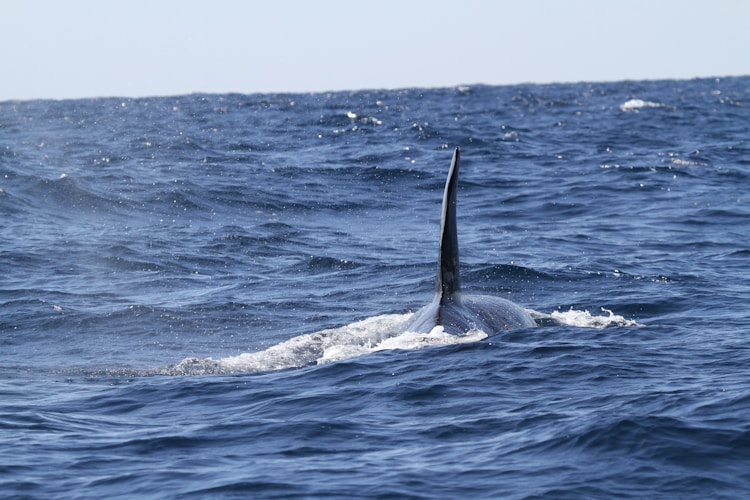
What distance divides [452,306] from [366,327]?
1.79 metres

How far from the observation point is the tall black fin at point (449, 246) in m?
12.7

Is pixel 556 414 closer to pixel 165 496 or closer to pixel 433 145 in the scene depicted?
pixel 165 496

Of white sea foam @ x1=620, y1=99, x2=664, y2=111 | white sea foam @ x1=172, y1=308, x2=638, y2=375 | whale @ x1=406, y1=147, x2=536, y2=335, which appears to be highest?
white sea foam @ x1=620, y1=99, x2=664, y2=111

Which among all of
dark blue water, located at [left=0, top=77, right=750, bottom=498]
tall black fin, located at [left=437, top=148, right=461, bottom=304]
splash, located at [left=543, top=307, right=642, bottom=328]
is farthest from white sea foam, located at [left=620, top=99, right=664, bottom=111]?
tall black fin, located at [left=437, top=148, right=461, bottom=304]

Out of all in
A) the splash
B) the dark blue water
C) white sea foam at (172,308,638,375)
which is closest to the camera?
the dark blue water

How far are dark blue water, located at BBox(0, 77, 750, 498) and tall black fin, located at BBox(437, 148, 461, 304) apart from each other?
0.67 m

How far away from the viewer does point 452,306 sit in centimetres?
1313

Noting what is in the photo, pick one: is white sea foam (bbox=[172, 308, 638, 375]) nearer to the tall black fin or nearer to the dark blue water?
the dark blue water

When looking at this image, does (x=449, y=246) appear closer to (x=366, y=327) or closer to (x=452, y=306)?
(x=452, y=306)

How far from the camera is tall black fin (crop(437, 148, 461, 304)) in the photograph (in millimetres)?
12695

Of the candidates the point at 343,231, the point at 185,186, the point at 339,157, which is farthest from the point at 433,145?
the point at 343,231

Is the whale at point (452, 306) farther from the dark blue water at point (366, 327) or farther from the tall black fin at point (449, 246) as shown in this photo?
the dark blue water at point (366, 327)

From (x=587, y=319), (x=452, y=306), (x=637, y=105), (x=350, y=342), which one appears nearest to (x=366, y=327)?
(x=350, y=342)

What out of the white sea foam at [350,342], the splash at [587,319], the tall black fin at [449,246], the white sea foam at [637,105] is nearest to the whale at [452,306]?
the tall black fin at [449,246]
